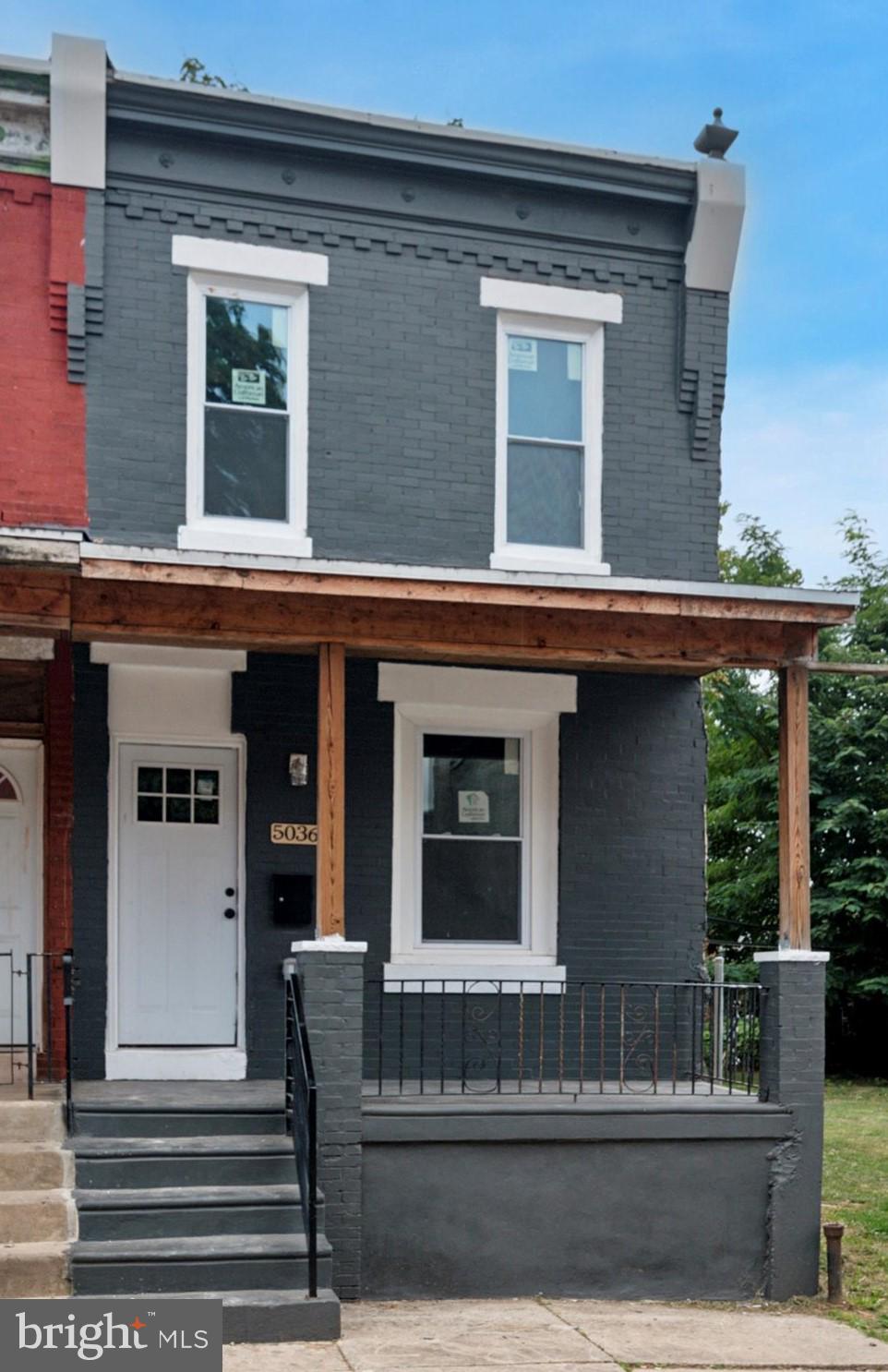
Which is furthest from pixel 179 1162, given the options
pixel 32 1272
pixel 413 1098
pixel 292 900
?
pixel 292 900

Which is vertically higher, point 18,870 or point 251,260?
point 251,260

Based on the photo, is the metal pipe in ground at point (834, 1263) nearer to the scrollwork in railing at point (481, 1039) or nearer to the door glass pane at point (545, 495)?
the scrollwork in railing at point (481, 1039)

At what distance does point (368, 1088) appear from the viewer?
32.3 ft

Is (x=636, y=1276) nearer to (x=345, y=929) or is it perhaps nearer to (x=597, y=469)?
(x=345, y=929)

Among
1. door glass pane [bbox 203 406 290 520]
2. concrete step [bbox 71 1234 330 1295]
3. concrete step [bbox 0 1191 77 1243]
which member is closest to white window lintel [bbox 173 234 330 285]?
door glass pane [bbox 203 406 290 520]

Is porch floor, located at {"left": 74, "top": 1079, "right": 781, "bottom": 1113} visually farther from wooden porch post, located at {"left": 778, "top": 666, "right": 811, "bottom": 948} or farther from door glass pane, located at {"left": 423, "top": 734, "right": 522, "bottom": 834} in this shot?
door glass pane, located at {"left": 423, "top": 734, "right": 522, "bottom": 834}

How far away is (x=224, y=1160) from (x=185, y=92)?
6631 mm

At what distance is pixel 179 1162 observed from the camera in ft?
27.9

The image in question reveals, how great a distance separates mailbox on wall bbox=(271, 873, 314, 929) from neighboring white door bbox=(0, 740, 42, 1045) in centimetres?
146

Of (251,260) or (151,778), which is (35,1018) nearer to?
(151,778)

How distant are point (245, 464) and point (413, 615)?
2.07 meters

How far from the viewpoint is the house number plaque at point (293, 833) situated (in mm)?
10508

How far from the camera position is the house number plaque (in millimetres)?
10508

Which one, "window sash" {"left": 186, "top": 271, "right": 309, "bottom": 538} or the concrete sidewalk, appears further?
"window sash" {"left": 186, "top": 271, "right": 309, "bottom": 538}
